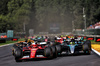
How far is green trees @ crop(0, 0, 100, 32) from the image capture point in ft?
347

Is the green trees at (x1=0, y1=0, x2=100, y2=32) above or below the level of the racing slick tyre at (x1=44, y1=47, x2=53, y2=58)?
above

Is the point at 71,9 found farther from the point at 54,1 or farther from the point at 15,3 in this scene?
the point at 15,3

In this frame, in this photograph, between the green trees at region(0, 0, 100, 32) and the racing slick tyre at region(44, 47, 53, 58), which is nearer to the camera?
the racing slick tyre at region(44, 47, 53, 58)

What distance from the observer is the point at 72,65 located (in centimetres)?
1011

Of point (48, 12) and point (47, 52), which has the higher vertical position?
point (48, 12)

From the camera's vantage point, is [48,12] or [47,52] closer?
[47,52]

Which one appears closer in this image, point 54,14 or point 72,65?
point 72,65

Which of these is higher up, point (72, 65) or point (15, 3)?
point (15, 3)

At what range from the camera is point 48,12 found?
132m

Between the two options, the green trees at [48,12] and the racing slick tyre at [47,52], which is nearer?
the racing slick tyre at [47,52]

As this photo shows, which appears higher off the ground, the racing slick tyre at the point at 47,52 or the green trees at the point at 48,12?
the green trees at the point at 48,12

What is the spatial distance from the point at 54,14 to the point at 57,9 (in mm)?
6732

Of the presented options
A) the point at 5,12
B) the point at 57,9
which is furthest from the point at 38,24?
the point at 5,12

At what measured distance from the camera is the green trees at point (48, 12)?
10588cm
